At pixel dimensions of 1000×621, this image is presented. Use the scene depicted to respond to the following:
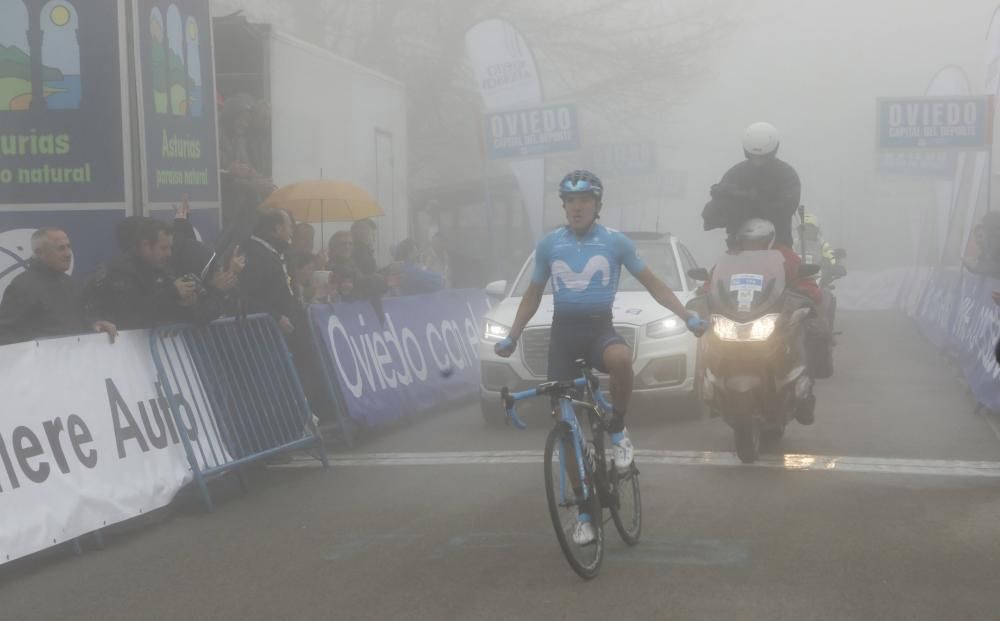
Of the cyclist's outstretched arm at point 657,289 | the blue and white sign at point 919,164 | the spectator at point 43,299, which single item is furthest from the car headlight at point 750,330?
the blue and white sign at point 919,164

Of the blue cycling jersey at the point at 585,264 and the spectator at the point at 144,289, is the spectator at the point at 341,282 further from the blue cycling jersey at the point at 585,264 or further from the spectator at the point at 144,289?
the blue cycling jersey at the point at 585,264

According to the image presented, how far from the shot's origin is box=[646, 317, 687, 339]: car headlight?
39.4 ft

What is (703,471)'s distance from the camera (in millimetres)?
9344

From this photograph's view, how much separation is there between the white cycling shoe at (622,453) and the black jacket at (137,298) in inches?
134

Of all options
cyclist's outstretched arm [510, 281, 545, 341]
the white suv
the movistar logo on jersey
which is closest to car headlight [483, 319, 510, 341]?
the white suv

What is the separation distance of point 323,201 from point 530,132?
6.84 meters

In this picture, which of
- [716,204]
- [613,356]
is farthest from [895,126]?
[613,356]

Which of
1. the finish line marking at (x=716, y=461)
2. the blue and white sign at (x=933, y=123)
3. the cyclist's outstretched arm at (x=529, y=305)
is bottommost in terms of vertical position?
the finish line marking at (x=716, y=461)

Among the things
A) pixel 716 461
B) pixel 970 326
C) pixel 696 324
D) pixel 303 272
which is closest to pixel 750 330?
pixel 716 461

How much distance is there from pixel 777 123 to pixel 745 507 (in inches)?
2244

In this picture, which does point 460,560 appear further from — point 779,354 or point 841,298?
point 841,298

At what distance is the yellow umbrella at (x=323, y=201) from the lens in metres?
14.6

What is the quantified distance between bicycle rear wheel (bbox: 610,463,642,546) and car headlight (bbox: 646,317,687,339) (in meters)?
4.82

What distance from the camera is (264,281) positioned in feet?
35.3
